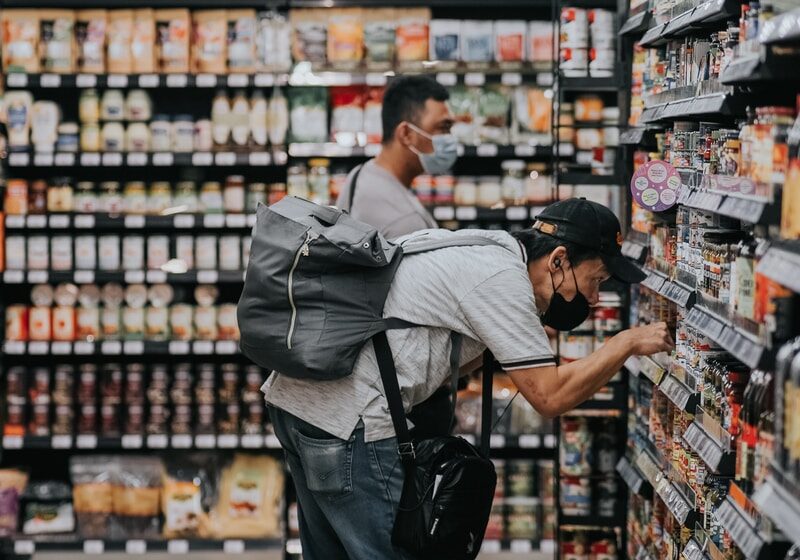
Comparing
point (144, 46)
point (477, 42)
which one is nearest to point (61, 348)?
point (144, 46)

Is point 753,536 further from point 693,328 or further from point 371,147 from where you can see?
point 371,147

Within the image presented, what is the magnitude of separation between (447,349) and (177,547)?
3.02m

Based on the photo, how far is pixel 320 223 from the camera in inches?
113

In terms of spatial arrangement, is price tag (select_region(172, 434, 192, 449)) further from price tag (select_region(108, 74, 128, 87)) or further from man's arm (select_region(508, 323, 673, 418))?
man's arm (select_region(508, 323, 673, 418))

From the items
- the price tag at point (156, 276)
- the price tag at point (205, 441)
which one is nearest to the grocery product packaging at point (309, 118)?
the price tag at point (156, 276)

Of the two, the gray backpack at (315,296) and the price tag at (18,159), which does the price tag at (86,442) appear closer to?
the price tag at (18,159)

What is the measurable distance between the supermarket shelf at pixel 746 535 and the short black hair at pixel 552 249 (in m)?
0.67

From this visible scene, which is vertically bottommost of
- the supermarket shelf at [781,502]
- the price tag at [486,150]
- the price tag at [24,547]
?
the price tag at [24,547]

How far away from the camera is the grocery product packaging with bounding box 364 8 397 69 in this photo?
18.2 feet

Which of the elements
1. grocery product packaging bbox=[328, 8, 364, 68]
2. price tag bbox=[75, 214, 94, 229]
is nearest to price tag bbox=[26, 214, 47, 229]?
price tag bbox=[75, 214, 94, 229]

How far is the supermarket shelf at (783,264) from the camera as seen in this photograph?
196 cm

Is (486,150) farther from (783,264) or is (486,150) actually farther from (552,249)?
(783,264)

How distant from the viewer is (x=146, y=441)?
18.0 feet

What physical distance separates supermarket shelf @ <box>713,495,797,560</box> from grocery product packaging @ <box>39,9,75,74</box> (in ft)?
13.3
